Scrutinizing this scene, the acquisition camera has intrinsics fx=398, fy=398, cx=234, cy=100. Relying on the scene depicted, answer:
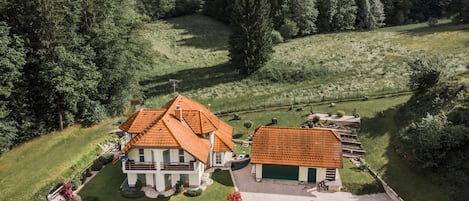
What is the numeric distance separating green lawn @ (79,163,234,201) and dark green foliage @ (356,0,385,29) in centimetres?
6091

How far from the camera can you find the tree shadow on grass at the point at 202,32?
91.8 meters

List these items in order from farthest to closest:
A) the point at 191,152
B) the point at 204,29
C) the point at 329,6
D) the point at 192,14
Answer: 1. the point at 192,14
2. the point at 204,29
3. the point at 329,6
4. the point at 191,152

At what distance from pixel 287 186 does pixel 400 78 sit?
98.1 feet

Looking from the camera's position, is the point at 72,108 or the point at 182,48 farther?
the point at 182,48

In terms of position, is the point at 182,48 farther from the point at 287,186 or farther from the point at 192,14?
the point at 287,186

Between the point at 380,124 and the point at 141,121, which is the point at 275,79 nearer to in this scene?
the point at 380,124

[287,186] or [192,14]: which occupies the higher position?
[192,14]

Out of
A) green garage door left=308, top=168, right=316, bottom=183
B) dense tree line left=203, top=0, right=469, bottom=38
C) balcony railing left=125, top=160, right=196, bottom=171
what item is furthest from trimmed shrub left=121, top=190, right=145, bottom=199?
dense tree line left=203, top=0, right=469, bottom=38

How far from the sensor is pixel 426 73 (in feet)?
147

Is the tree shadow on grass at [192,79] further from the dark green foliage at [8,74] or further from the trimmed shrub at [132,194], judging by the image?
the trimmed shrub at [132,194]

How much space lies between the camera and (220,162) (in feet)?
133

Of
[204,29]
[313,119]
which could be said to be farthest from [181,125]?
[204,29]

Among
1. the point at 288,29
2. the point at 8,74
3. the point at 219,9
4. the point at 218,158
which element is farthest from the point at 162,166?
the point at 219,9

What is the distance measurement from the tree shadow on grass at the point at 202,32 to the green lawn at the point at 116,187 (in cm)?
5287
